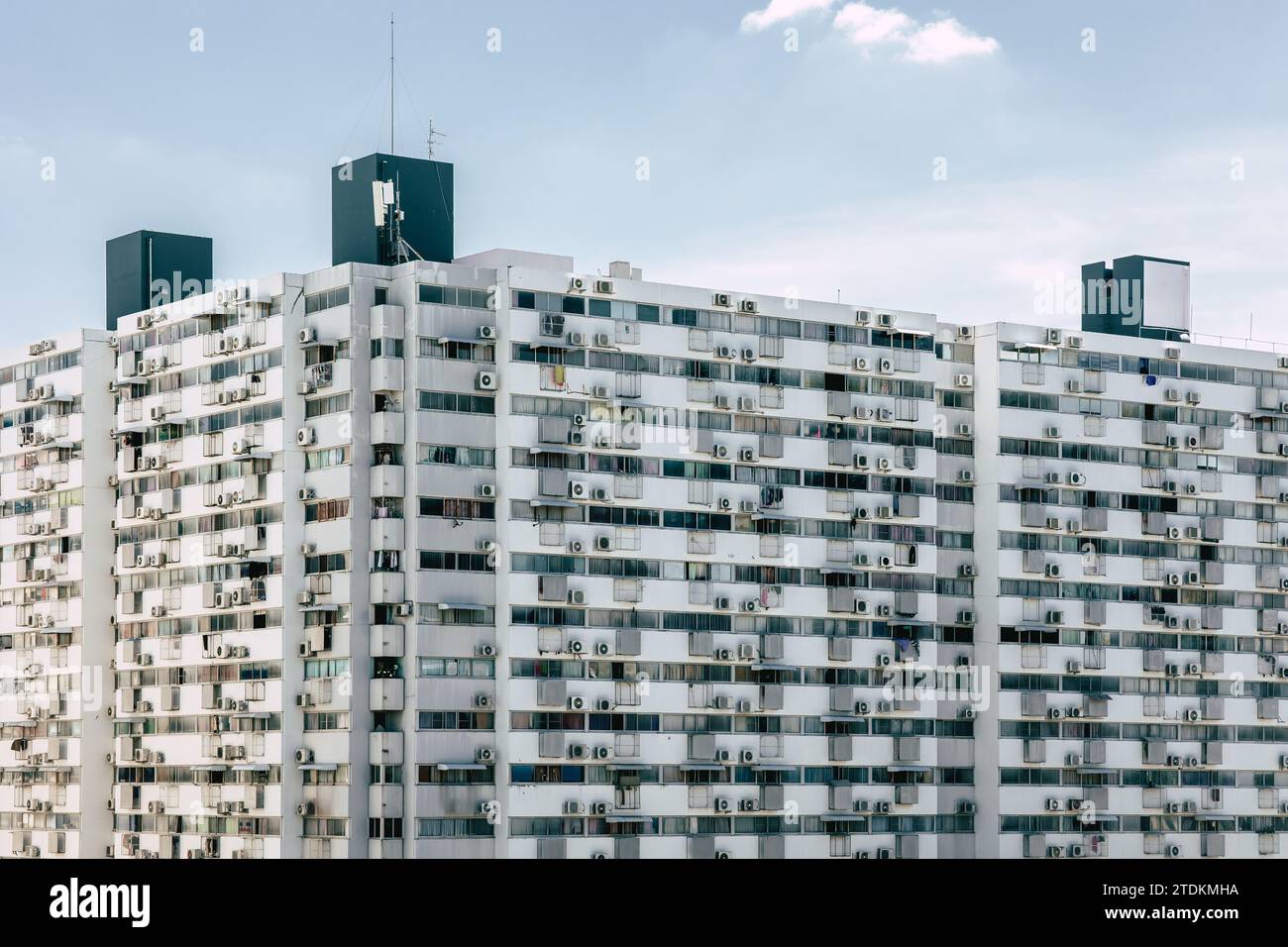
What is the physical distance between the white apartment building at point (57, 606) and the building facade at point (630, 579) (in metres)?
0.27

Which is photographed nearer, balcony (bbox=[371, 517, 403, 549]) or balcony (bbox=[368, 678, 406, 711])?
balcony (bbox=[368, 678, 406, 711])

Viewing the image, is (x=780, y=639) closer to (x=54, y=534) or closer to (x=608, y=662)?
(x=608, y=662)

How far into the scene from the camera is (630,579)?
109 meters

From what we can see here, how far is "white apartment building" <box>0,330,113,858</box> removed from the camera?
401ft

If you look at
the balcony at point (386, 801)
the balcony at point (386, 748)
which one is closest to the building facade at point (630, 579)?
the balcony at point (386, 801)

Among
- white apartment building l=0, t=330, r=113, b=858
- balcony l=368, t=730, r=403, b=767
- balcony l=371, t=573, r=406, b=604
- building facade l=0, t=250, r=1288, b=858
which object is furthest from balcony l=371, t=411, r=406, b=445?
white apartment building l=0, t=330, r=113, b=858

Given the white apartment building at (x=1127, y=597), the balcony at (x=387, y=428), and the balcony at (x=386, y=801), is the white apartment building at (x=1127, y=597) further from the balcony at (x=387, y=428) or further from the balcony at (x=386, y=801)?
the balcony at (x=387, y=428)

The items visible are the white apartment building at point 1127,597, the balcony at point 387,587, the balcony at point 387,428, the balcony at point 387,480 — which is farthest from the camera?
the white apartment building at point 1127,597

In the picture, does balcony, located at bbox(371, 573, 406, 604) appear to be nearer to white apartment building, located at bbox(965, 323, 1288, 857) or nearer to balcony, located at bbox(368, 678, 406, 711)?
balcony, located at bbox(368, 678, 406, 711)

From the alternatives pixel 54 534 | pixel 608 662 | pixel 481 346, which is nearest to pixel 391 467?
pixel 481 346

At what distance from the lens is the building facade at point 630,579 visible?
10506cm

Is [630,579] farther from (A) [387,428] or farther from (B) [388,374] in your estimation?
(B) [388,374]

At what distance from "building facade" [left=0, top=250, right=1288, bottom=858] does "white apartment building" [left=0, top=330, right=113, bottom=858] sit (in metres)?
0.27
